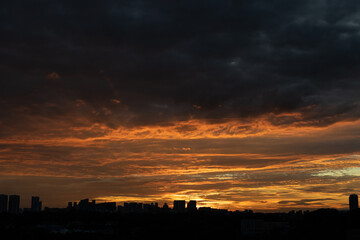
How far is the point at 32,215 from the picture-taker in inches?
6634

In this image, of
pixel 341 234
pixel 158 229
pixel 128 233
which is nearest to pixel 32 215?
pixel 128 233

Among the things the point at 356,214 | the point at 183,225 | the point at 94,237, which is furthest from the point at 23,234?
the point at 356,214

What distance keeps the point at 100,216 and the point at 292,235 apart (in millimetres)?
94486

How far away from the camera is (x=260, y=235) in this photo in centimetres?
12550

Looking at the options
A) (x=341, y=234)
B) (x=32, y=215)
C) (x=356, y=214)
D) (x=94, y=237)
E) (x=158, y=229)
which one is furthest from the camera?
(x=32, y=215)

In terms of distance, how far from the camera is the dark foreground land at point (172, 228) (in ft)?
362

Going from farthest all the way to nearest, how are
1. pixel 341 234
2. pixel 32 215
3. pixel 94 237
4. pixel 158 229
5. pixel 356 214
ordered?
pixel 32 215, pixel 158 229, pixel 356 214, pixel 94 237, pixel 341 234

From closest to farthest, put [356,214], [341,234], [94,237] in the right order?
1. [341,234]
2. [94,237]
3. [356,214]

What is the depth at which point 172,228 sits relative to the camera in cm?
13338

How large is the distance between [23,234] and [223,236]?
60469 mm

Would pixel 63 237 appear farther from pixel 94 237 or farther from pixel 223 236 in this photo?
pixel 223 236

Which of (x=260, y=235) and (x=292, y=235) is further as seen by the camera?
(x=260, y=235)

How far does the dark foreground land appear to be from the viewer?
110m

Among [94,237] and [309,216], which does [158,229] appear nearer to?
[94,237]
